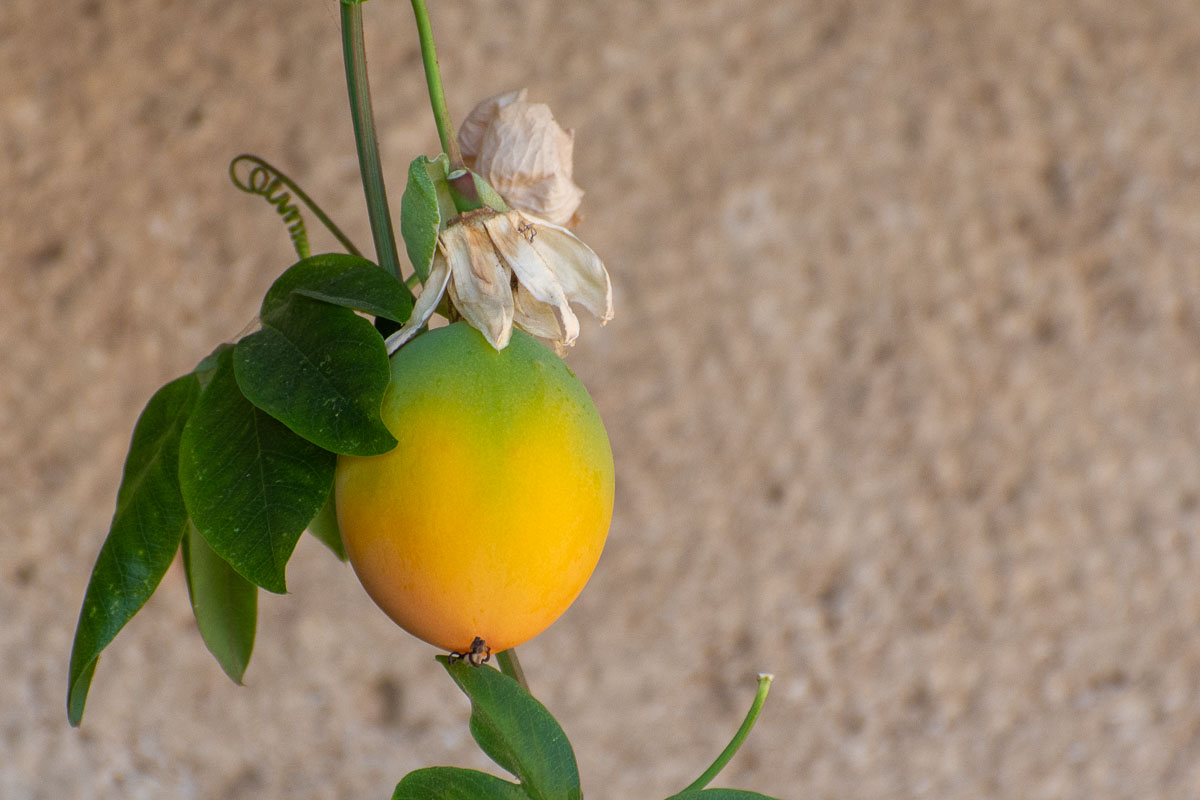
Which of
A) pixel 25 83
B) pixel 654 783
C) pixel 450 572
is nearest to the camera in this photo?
pixel 450 572

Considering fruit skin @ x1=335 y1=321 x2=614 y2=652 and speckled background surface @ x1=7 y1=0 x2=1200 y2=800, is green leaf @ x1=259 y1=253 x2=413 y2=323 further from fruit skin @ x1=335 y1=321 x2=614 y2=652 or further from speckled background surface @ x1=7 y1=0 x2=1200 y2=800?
speckled background surface @ x1=7 y1=0 x2=1200 y2=800

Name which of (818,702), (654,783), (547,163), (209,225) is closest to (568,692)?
(654,783)

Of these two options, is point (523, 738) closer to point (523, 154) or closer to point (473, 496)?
point (473, 496)

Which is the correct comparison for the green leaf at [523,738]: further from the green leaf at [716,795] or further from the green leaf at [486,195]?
the green leaf at [486,195]

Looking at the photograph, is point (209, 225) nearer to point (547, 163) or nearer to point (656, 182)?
point (656, 182)

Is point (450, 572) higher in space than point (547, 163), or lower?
lower

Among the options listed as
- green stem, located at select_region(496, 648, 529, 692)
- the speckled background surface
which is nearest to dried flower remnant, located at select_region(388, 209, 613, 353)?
green stem, located at select_region(496, 648, 529, 692)
